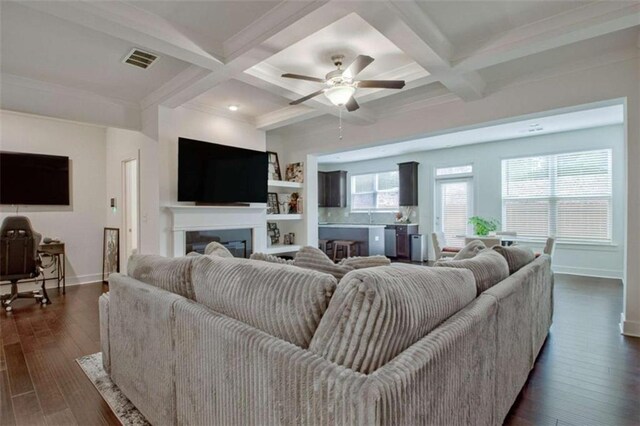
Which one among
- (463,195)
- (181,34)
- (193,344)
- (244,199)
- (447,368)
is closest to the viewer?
(447,368)

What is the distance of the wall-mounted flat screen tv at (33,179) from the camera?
15.2 feet

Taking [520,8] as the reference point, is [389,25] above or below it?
below

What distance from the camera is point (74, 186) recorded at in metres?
5.29

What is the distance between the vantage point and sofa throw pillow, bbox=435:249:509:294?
1.82 meters

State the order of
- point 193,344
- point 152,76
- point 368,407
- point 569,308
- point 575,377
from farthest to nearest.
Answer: point 569,308
point 152,76
point 575,377
point 193,344
point 368,407

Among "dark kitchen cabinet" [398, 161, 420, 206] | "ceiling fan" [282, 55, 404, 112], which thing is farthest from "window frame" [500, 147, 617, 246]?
"ceiling fan" [282, 55, 404, 112]

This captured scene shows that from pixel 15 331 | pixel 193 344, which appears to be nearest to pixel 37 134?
pixel 15 331

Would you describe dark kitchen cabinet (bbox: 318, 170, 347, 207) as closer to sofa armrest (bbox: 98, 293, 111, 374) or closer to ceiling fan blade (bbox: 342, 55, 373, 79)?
ceiling fan blade (bbox: 342, 55, 373, 79)

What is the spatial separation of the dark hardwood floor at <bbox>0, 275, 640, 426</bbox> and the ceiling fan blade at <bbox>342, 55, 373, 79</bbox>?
2592mm

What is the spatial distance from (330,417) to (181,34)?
290cm

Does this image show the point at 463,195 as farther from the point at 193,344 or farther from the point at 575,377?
the point at 193,344

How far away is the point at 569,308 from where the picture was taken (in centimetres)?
394

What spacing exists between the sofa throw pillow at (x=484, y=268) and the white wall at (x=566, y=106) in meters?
2.03

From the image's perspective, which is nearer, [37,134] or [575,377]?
[575,377]
